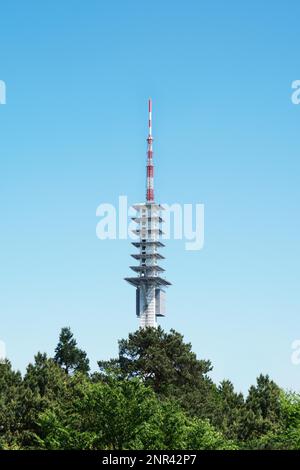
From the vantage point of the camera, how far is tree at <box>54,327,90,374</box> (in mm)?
74213

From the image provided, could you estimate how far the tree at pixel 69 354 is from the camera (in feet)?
243

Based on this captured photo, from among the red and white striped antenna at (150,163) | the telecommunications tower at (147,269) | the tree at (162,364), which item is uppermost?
the red and white striped antenna at (150,163)

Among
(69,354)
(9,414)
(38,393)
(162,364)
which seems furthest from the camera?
(69,354)

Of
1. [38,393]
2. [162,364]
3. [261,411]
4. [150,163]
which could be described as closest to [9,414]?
[38,393]

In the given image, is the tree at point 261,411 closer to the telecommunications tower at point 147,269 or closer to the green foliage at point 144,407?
the green foliage at point 144,407

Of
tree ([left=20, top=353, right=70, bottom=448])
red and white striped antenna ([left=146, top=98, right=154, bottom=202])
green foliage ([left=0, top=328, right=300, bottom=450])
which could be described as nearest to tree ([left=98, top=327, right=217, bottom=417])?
green foliage ([left=0, top=328, right=300, bottom=450])

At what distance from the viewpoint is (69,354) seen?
7412cm

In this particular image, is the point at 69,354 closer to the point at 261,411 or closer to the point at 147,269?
the point at 261,411

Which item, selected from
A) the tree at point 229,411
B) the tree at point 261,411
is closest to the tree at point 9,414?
the tree at point 229,411

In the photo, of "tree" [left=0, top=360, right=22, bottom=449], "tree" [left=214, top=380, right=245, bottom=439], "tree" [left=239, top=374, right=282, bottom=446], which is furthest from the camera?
"tree" [left=239, top=374, right=282, bottom=446]

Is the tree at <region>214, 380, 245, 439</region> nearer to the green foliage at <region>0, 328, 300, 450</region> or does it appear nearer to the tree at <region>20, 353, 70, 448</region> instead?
the green foliage at <region>0, 328, 300, 450</region>

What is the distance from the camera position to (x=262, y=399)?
2338 inches
